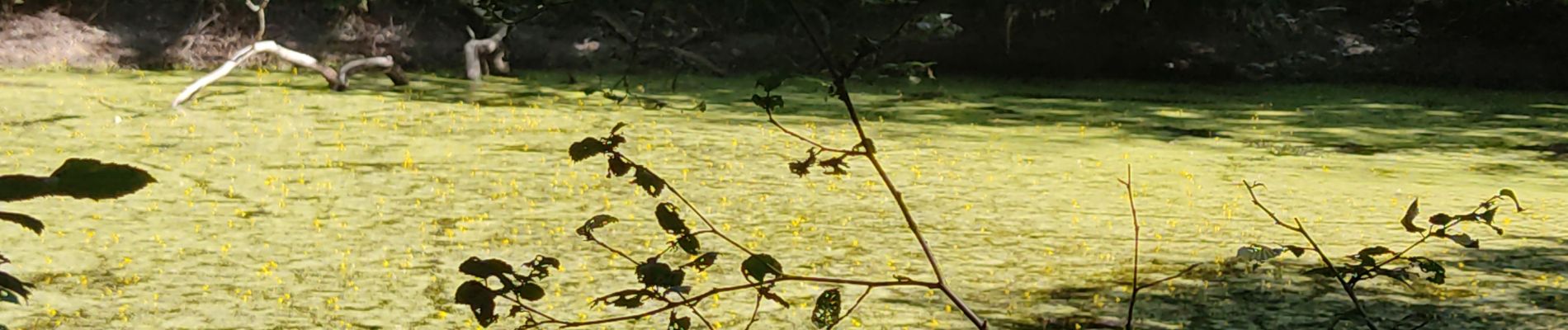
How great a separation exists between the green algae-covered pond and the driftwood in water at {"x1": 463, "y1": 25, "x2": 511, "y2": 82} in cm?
88

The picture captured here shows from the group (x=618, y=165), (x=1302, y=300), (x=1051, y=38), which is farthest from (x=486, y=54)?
(x=618, y=165)

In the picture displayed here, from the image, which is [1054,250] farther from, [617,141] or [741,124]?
[741,124]

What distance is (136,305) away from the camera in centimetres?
354

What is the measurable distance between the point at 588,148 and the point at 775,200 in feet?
11.6

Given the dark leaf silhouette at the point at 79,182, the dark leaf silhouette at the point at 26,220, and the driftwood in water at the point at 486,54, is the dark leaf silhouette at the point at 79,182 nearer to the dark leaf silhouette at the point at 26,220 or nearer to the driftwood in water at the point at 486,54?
the dark leaf silhouette at the point at 26,220

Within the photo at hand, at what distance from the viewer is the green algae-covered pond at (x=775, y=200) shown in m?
3.64

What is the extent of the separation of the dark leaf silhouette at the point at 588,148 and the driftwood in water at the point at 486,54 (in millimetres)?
8509

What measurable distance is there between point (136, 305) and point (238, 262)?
554mm

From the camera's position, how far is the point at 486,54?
1092cm

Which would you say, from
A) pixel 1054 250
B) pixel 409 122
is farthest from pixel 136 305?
pixel 409 122

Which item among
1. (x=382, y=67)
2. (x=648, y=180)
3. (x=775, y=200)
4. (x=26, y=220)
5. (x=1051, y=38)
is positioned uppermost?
(x=26, y=220)

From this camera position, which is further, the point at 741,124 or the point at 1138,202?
the point at 741,124

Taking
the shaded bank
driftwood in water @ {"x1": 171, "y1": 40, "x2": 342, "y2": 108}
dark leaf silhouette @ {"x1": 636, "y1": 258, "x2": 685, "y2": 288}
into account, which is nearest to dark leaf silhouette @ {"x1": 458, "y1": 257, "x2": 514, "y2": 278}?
dark leaf silhouette @ {"x1": 636, "y1": 258, "x2": 685, "y2": 288}

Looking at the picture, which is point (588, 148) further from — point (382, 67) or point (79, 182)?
point (382, 67)
